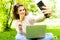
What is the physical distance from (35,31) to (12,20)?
0.23 meters

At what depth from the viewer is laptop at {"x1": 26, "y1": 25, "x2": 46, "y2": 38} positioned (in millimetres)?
2037

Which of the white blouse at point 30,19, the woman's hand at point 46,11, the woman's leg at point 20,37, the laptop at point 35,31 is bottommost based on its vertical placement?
the woman's leg at point 20,37

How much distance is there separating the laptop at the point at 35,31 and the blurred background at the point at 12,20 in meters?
→ 0.06

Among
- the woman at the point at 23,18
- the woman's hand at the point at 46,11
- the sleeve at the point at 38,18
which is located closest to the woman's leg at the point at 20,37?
the woman at the point at 23,18

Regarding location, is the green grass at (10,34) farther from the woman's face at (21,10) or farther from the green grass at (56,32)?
the woman's face at (21,10)

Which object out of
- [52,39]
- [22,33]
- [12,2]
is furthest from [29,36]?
[12,2]

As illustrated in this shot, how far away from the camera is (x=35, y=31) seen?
80.4 inches

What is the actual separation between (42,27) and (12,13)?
29 centimetres

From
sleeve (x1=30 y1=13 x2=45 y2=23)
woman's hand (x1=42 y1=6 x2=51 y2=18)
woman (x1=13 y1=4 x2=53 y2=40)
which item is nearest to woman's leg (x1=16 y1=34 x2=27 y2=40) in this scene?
woman (x1=13 y1=4 x2=53 y2=40)

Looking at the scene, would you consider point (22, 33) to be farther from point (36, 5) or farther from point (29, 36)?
point (36, 5)

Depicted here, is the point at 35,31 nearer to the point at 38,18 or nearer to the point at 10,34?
the point at 38,18

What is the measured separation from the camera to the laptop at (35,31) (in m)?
2.04

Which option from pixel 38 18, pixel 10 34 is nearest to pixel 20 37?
pixel 10 34

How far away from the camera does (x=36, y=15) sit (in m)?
2.06
